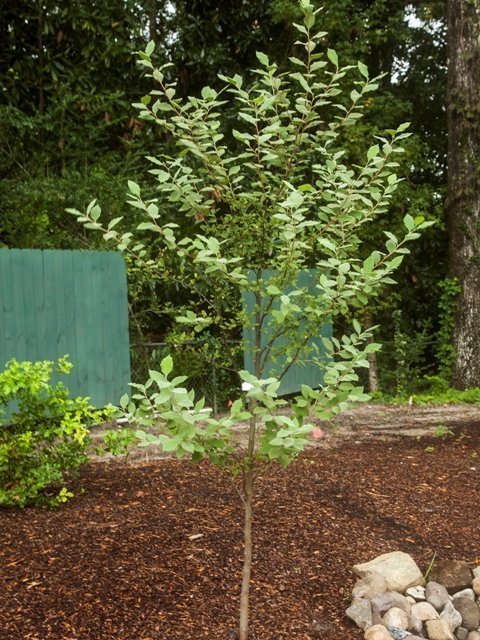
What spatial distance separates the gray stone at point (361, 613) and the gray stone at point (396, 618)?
0.10 metres

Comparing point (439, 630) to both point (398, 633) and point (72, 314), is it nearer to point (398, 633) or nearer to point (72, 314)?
point (398, 633)

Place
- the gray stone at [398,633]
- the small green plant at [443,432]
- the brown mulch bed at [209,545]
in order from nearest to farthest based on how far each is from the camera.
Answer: the brown mulch bed at [209,545] < the gray stone at [398,633] < the small green plant at [443,432]

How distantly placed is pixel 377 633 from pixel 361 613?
0.14m

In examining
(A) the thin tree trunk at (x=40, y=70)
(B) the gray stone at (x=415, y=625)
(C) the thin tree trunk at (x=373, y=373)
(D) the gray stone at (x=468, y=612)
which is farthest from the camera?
(C) the thin tree trunk at (x=373, y=373)

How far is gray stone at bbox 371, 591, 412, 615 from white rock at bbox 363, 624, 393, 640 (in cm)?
15

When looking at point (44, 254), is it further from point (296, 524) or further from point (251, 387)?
point (251, 387)

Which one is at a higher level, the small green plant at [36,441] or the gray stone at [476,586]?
the small green plant at [36,441]

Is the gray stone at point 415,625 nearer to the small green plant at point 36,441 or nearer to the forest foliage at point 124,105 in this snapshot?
the small green plant at point 36,441

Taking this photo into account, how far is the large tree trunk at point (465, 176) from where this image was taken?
10266mm

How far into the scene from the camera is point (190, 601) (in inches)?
128

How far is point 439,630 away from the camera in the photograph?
11.0ft

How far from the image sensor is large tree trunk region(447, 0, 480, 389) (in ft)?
33.7

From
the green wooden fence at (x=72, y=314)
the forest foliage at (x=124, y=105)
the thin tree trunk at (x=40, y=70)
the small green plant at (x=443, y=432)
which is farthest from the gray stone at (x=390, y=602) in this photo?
the thin tree trunk at (x=40, y=70)

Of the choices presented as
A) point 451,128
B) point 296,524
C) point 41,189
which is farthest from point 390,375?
point 296,524
